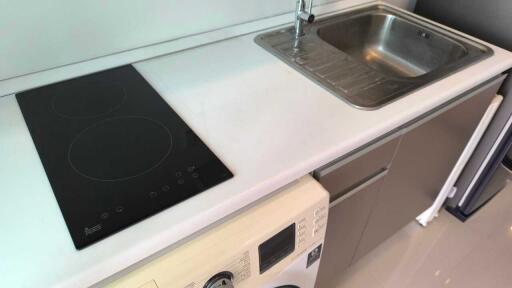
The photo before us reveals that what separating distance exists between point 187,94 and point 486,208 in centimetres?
184

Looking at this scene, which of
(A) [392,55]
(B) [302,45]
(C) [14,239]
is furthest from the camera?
(A) [392,55]

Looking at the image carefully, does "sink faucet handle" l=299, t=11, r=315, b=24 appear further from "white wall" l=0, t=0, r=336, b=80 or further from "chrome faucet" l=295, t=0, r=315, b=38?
"white wall" l=0, t=0, r=336, b=80

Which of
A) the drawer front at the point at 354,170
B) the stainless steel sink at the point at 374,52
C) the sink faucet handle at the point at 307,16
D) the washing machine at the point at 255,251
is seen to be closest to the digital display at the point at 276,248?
the washing machine at the point at 255,251

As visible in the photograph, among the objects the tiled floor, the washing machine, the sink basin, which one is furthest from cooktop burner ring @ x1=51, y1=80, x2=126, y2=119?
the tiled floor

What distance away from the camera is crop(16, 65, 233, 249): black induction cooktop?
655mm

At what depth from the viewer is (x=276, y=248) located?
740 millimetres

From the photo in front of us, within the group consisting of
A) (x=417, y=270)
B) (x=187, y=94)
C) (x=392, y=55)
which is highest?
(x=187, y=94)

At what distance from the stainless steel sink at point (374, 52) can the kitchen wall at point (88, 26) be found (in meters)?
0.26

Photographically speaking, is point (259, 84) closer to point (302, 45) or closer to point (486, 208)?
point (302, 45)

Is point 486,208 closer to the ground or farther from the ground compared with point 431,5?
closer to the ground

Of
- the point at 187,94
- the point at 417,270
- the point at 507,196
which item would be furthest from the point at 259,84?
the point at 507,196

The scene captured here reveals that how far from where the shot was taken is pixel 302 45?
3.94 feet

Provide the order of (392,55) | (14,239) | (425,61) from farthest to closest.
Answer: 1. (392,55)
2. (425,61)
3. (14,239)

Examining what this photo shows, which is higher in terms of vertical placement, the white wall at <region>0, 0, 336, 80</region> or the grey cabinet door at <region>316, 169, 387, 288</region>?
the white wall at <region>0, 0, 336, 80</region>
